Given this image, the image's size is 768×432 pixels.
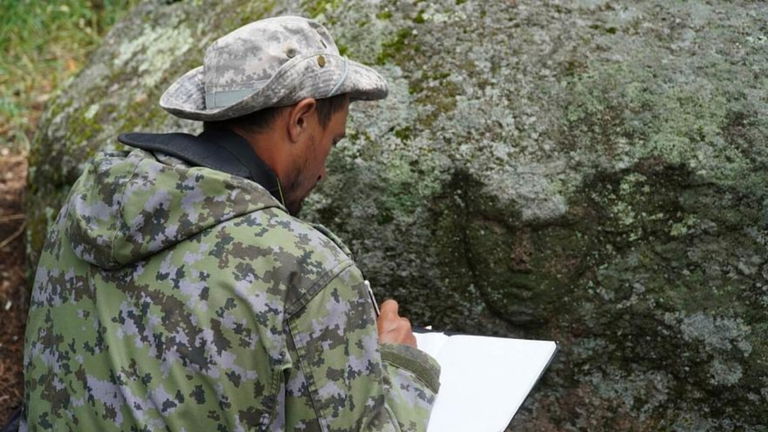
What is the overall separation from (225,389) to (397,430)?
15.1 inches

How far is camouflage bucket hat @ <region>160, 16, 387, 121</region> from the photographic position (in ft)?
6.50

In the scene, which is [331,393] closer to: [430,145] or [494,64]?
[430,145]

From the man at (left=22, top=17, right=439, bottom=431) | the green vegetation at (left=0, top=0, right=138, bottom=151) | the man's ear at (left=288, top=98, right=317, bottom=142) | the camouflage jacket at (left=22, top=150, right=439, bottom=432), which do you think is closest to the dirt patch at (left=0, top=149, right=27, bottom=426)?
the green vegetation at (left=0, top=0, right=138, bottom=151)

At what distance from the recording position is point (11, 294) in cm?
397

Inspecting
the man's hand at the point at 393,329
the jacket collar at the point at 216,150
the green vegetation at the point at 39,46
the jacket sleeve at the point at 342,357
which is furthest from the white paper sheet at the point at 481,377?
the green vegetation at the point at 39,46

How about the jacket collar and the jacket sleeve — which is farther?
the jacket collar

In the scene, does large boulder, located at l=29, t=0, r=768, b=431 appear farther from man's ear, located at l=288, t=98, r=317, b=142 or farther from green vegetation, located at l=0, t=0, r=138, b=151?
green vegetation, located at l=0, t=0, r=138, b=151

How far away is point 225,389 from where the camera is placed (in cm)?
184

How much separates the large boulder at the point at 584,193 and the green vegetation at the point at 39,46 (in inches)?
118

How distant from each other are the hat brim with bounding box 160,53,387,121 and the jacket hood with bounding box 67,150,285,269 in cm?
17

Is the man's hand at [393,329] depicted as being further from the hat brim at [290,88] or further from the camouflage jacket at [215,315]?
the hat brim at [290,88]

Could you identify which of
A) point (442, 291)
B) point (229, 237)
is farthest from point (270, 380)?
point (442, 291)

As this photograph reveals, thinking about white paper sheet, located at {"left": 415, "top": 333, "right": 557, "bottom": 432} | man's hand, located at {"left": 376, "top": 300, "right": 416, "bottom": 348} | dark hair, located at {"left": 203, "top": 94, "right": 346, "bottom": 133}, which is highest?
dark hair, located at {"left": 203, "top": 94, "right": 346, "bottom": 133}

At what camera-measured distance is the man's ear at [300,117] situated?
2033 millimetres
